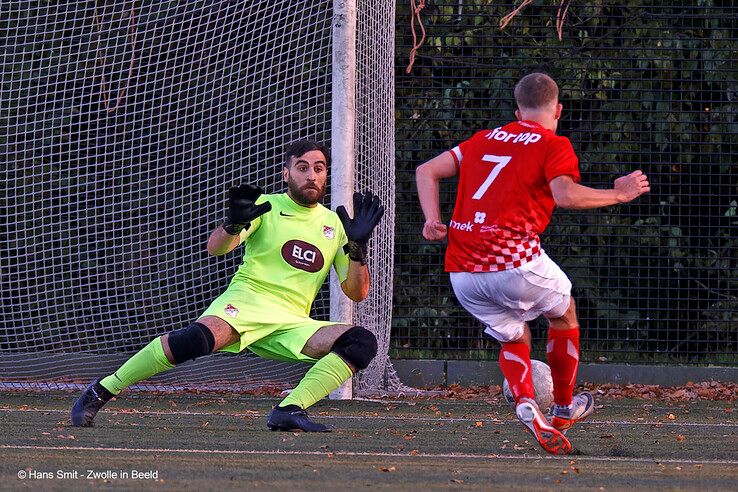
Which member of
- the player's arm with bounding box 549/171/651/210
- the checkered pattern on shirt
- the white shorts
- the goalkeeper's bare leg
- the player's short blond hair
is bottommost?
the goalkeeper's bare leg

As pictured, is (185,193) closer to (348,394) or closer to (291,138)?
(291,138)

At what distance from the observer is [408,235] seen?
10.6 metres

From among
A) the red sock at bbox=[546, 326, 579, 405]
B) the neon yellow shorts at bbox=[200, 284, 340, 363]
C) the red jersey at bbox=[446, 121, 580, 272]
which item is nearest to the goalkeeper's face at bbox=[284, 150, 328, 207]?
the neon yellow shorts at bbox=[200, 284, 340, 363]

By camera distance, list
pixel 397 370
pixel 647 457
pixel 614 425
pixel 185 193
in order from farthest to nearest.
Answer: pixel 397 370
pixel 185 193
pixel 614 425
pixel 647 457

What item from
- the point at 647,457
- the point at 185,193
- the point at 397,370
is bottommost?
the point at 397,370

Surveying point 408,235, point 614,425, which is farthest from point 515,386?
point 408,235

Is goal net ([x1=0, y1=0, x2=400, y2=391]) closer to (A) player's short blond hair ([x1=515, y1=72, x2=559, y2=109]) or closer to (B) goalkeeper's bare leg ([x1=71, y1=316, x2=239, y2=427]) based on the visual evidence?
(B) goalkeeper's bare leg ([x1=71, y1=316, x2=239, y2=427])

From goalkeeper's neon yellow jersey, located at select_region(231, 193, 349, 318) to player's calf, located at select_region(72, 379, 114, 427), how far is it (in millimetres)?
892

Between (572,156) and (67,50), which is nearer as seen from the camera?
(572,156)

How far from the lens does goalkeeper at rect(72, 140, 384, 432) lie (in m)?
6.23

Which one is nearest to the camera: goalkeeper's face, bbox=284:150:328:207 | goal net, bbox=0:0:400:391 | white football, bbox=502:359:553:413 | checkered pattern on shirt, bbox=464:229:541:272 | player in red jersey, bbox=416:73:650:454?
player in red jersey, bbox=416:73:650:454

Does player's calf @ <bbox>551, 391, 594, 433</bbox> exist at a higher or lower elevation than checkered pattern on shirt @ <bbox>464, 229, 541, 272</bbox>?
lower

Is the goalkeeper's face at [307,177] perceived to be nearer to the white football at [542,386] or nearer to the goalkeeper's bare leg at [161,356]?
the goalkeeper's bare leg at [161,356]

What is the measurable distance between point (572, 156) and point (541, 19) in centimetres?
539
